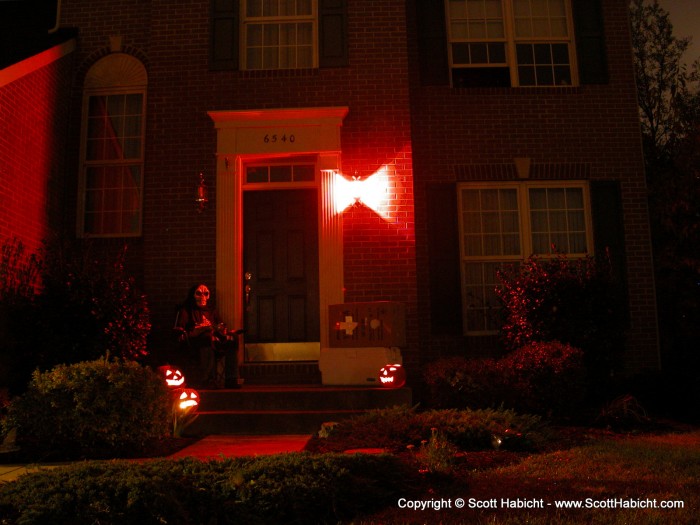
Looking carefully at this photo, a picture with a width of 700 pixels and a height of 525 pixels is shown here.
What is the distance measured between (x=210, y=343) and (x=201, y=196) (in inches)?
79.8

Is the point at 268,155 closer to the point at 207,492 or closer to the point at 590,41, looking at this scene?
the point at 590,41

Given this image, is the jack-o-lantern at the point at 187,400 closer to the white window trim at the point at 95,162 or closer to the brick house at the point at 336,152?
the brick house at the point at 336,152

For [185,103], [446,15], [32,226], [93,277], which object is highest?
[446,15]

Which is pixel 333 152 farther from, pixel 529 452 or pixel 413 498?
pixel 413 498

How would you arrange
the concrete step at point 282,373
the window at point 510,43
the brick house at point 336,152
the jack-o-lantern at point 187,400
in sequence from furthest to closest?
1. the window at point 510,43
2. the brick house at point 336,152
3. the concrete step at point 282,373
4. the jack-o-lantern at point 187,400

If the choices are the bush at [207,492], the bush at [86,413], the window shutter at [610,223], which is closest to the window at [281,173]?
the bush at [86,413]

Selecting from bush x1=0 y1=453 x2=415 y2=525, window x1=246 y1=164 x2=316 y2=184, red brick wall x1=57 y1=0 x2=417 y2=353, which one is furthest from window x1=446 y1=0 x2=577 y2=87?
bush x1=0 y1=453 x2=415 y2=525

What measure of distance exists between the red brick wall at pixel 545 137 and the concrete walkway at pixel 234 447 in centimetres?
Answer: 401

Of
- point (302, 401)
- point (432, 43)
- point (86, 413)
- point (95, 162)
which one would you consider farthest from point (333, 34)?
point (86, 413)

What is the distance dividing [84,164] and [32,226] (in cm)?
144

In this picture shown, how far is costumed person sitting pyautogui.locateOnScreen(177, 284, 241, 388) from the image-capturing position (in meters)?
7.92

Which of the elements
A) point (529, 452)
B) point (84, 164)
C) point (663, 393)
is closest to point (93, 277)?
point (84, 164)

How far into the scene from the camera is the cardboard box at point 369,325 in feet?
26.8

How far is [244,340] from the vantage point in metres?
9.01
